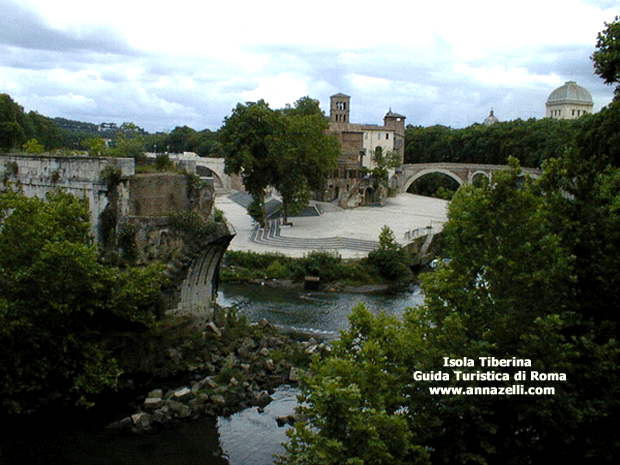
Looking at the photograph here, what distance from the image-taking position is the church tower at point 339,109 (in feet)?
215

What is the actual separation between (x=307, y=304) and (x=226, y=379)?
1095cm

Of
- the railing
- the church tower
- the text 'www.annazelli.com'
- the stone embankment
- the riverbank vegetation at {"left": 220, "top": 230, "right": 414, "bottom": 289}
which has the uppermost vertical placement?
the church tower

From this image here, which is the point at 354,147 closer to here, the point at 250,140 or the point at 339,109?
the point at 339,109

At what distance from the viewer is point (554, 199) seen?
14.0 metres

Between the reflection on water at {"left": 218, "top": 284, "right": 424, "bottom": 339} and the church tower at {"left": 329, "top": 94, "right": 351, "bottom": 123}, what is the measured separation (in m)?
34.3

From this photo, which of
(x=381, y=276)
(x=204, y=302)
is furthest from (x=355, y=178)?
(x=204, y=302)

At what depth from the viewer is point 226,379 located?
765 inches

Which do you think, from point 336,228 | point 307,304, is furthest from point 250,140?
point 307,304

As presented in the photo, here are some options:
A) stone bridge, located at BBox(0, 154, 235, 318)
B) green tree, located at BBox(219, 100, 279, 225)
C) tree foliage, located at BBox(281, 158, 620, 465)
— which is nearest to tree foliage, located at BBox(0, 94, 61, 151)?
green tree, located at BBox(219, 100, 279, 225)

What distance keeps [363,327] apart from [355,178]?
46.6 m

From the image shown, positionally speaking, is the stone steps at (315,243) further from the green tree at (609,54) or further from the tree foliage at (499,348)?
the tree foliage at (499,348)

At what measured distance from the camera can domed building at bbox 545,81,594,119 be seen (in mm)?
99375

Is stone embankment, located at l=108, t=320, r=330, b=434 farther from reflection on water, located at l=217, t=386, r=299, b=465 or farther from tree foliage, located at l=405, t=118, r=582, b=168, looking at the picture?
tree foliage, located at l=405, t=118, r=582, b=168

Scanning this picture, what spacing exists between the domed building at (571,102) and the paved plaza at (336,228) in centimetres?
A: 4923
